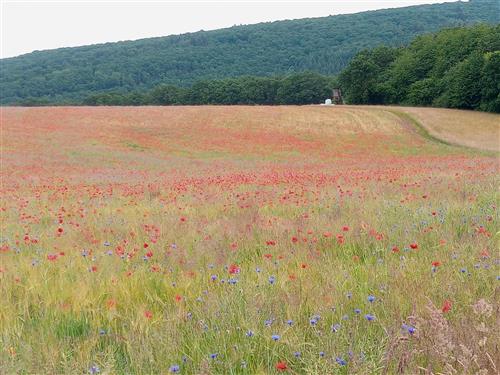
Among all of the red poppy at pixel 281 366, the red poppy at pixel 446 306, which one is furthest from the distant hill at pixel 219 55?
the red poppy at pixel 281 366

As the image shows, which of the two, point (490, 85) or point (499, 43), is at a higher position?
point (499, 43)

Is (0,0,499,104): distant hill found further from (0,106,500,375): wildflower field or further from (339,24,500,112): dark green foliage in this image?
(0,106,500,375): wildflower field

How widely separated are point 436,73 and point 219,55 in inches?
4686

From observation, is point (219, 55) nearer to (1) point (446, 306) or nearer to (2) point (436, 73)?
(2) point (436, 73)

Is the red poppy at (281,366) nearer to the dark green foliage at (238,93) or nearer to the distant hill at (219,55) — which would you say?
the dark green foliage at (238,93)

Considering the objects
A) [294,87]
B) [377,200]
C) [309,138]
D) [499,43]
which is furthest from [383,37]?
[377,200]

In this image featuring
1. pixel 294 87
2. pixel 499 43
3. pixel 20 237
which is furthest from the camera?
pixel 294 87

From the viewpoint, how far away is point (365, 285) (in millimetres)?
3613

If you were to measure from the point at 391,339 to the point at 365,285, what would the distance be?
3.38ft

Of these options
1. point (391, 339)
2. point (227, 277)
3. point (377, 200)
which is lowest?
point (377, 200)

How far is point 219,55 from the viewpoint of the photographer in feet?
579

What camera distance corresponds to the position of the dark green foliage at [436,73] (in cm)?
5988

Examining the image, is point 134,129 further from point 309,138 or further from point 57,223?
point 57,223

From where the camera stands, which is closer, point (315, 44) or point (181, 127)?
point (181, 127)
